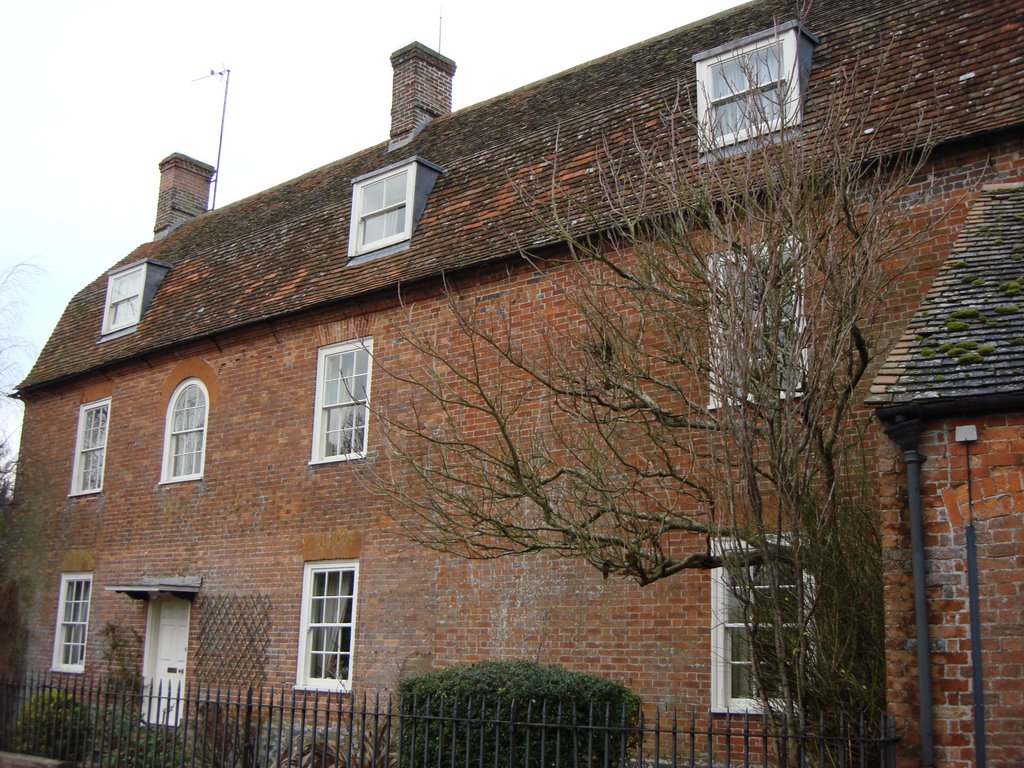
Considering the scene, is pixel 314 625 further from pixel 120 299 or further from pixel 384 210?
pixel 120 299

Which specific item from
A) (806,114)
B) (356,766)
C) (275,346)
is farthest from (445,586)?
(806,114)

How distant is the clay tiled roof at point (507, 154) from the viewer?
1116 cm

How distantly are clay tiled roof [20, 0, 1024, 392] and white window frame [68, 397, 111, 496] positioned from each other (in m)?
0.75

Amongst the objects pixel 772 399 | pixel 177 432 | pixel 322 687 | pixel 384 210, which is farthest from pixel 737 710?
pixel 177 432

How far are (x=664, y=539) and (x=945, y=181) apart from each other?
4558 millimetres

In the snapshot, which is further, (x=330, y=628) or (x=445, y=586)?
(x=330, y=628)

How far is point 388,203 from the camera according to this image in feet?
52.4

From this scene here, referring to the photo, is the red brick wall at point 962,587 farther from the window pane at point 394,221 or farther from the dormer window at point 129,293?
the dormer window at point 129,293

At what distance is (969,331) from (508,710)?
15.4 feet

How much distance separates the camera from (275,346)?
53.1ft

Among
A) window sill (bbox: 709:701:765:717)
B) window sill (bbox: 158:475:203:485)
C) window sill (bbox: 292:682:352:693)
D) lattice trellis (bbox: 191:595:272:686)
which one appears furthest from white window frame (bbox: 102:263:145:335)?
window sill (bbox: 709:701:765:717)

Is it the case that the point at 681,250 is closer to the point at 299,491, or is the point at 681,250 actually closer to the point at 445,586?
the point at 445,586

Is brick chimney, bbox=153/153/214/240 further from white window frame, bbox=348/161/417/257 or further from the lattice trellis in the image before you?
the lattice trellis

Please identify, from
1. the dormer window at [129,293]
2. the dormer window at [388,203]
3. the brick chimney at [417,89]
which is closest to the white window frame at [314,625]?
the dormer window at [388,203]
